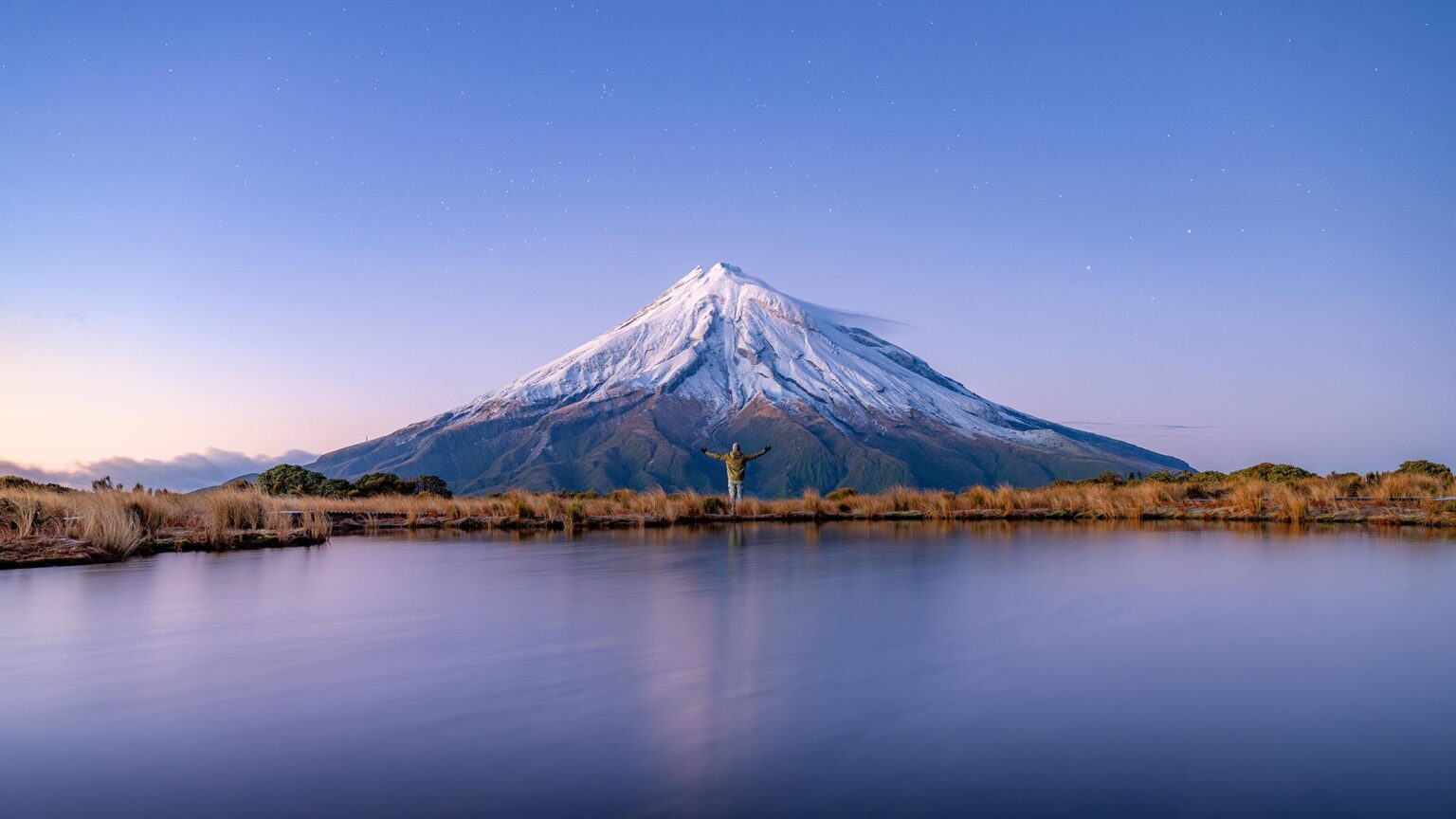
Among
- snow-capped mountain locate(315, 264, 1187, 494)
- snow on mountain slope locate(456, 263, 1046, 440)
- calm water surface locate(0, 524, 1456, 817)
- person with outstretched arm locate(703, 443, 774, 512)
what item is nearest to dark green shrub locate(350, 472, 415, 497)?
person with outstretched arm locate(703, 443, 774, 512)

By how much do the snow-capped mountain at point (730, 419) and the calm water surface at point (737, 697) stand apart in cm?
11122

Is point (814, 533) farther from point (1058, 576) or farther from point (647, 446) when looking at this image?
point (647, 446)

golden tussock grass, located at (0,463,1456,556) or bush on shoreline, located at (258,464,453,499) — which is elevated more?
bush on shoreline, located at (258,464,453,499)

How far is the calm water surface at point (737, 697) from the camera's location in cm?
312

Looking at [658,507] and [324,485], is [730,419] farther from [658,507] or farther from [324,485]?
[658,507]

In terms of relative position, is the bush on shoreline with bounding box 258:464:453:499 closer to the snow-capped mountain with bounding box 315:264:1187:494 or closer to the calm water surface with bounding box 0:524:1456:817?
the calm water surface with bounding box 0:524:1456:817

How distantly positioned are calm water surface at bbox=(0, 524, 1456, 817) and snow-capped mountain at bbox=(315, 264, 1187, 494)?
365ft

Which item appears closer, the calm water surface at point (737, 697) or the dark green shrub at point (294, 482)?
the calm water surface at point (737, 697)

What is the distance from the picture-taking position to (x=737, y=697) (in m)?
4.30

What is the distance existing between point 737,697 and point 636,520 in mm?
16167

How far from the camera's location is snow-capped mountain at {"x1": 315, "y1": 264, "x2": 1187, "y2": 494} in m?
128

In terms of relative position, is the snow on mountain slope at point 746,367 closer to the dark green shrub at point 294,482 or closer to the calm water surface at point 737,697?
the dark green shrub at point 294,482

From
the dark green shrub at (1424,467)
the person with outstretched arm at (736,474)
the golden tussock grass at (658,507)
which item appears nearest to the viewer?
the golden tussock grass at (658,507)

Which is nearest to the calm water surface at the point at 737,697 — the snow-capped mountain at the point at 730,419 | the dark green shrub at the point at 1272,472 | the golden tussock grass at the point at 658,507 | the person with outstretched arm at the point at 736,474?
the golden tussock grass at the point at 658,507
